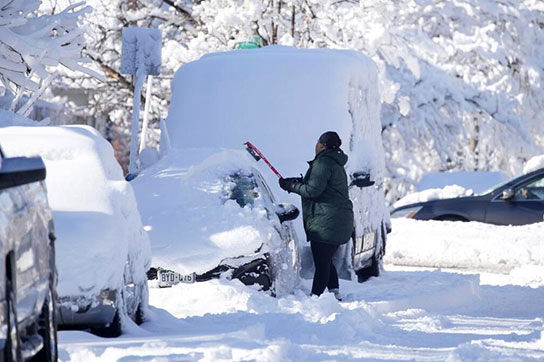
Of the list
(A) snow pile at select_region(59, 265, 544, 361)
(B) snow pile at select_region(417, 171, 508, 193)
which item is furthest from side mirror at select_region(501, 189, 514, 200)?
(A) snow pile at select_region(59, 265, 544, 361)

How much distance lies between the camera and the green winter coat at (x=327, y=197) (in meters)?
11.6

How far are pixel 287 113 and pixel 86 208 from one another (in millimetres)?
5803

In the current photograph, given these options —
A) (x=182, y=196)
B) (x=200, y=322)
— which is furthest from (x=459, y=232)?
(x=200, y=322)

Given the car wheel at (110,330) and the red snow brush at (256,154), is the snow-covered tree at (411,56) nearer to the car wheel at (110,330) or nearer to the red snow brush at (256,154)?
the red snow brush at (256,154)

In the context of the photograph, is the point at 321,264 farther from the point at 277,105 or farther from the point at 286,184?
the point at 277,105

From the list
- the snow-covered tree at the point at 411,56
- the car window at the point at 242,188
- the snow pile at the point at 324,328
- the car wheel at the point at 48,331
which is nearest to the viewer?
the car wheel at the point at 48,331

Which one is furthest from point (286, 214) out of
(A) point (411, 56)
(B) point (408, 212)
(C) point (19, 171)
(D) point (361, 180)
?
(A) point (411, 56)

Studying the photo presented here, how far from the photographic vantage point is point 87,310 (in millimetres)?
7762

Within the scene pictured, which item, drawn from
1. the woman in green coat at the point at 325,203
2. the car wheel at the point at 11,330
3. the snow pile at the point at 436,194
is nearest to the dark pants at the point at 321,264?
the woman in green coat at the point at 325,203

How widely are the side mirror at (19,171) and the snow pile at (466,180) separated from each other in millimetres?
19642

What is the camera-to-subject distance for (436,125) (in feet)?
90.7

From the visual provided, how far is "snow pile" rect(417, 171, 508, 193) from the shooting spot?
968 inches

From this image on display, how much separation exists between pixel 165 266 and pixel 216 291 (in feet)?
1.91

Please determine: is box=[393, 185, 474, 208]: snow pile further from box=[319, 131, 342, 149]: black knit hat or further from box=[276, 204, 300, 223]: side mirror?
box=[276, 204, 300, 223]: side mirror
